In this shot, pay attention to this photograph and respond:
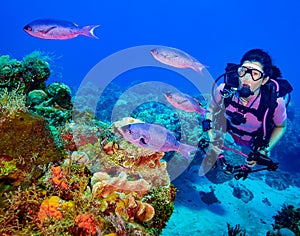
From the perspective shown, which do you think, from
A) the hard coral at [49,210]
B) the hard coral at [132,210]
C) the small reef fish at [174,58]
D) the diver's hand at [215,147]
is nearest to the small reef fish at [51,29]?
the small reef fish at [174,58]

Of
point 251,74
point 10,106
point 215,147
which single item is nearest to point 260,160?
point 215,147

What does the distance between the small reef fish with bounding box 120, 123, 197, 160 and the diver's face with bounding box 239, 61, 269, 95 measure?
6.83 ft

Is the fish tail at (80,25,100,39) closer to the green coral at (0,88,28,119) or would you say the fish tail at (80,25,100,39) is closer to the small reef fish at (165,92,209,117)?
the green coral at (0,88,28,119)

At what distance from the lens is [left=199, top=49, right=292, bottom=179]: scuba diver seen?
4746 millimetres

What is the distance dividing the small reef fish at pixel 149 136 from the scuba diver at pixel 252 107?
1.28m

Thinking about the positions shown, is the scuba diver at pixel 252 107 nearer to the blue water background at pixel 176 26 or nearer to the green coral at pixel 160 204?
the green coral at pixel 160 204

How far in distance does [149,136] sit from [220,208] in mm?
7965

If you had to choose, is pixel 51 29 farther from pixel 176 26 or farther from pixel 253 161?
pixel 176 26

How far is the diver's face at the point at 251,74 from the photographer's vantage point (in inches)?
187

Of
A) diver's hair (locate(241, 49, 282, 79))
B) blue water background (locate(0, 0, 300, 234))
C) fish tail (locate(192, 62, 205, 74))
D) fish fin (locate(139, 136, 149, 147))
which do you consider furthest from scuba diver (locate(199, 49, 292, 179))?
blue water background (locate(0, 0, 300, 234))

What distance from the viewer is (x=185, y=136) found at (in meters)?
10.5

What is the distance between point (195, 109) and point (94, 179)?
98.6 inches

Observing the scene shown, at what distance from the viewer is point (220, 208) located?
390 inches

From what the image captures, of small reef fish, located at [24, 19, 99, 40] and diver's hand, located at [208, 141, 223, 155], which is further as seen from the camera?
diver's hand, located at [208, 141, 223, 155]
